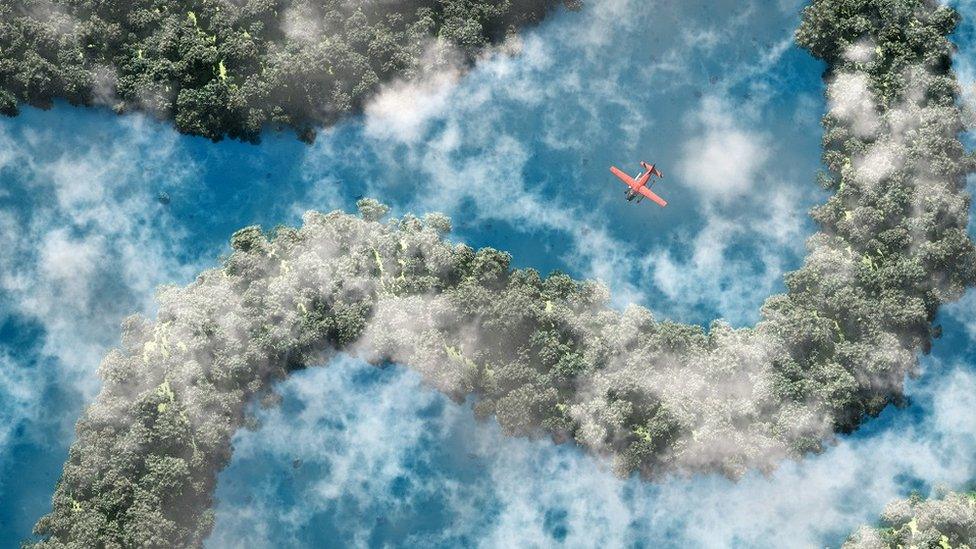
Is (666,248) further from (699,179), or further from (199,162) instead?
(199,162)

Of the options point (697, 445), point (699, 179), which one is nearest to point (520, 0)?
point (699, 179)

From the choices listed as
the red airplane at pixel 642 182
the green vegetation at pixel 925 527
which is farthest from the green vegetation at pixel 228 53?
the green vegetation at pixel 925 527

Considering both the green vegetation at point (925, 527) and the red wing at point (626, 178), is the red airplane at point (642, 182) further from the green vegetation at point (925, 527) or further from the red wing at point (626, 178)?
the green vegetation at point (925, 527)

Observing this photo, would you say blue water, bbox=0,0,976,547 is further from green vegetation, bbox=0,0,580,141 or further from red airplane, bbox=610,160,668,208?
green vegetation, bbox=0,0,580,141

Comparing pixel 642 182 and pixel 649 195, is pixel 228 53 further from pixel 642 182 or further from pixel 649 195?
pixel 649 195

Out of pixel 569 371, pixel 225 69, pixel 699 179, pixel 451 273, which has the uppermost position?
pixel 225 69

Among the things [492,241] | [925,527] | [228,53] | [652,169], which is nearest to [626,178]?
[652,169]
